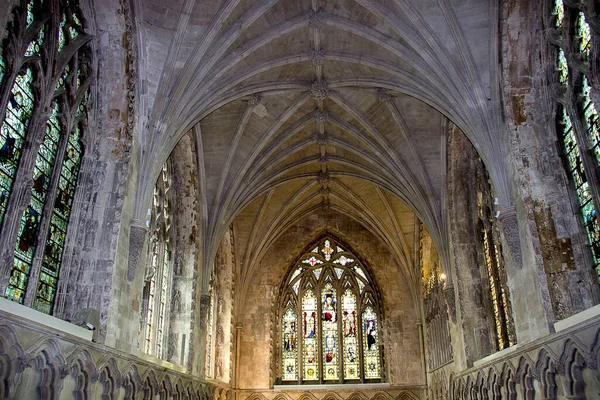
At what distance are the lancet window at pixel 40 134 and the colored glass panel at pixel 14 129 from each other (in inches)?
0.6

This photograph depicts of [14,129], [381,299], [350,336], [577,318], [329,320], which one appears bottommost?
[577,318]

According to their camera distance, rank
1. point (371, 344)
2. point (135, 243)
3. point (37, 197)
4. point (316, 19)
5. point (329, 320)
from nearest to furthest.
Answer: point (37, 197) → point (135, 243) → point (316, 19) → point (371, 344) → point (329, 320)

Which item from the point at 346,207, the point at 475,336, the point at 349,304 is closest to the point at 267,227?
the point at 346,207

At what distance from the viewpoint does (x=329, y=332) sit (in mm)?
23375

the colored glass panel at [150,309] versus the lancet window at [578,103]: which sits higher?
the lancet window at [578,103]

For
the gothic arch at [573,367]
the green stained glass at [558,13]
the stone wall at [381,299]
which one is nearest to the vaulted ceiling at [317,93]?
the green stained glass at [558,13]

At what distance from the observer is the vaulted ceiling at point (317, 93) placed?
12.0 m

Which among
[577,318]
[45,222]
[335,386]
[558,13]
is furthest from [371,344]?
[45,222]

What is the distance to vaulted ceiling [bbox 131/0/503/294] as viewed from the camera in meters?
12.0

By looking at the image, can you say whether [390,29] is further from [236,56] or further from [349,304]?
[349,304]

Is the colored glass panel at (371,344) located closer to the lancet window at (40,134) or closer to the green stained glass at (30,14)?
the lancet window at (40,134)

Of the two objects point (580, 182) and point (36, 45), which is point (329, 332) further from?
point (36, 45)

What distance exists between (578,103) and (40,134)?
356 inches

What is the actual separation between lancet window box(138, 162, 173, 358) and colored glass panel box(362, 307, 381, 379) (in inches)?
402
